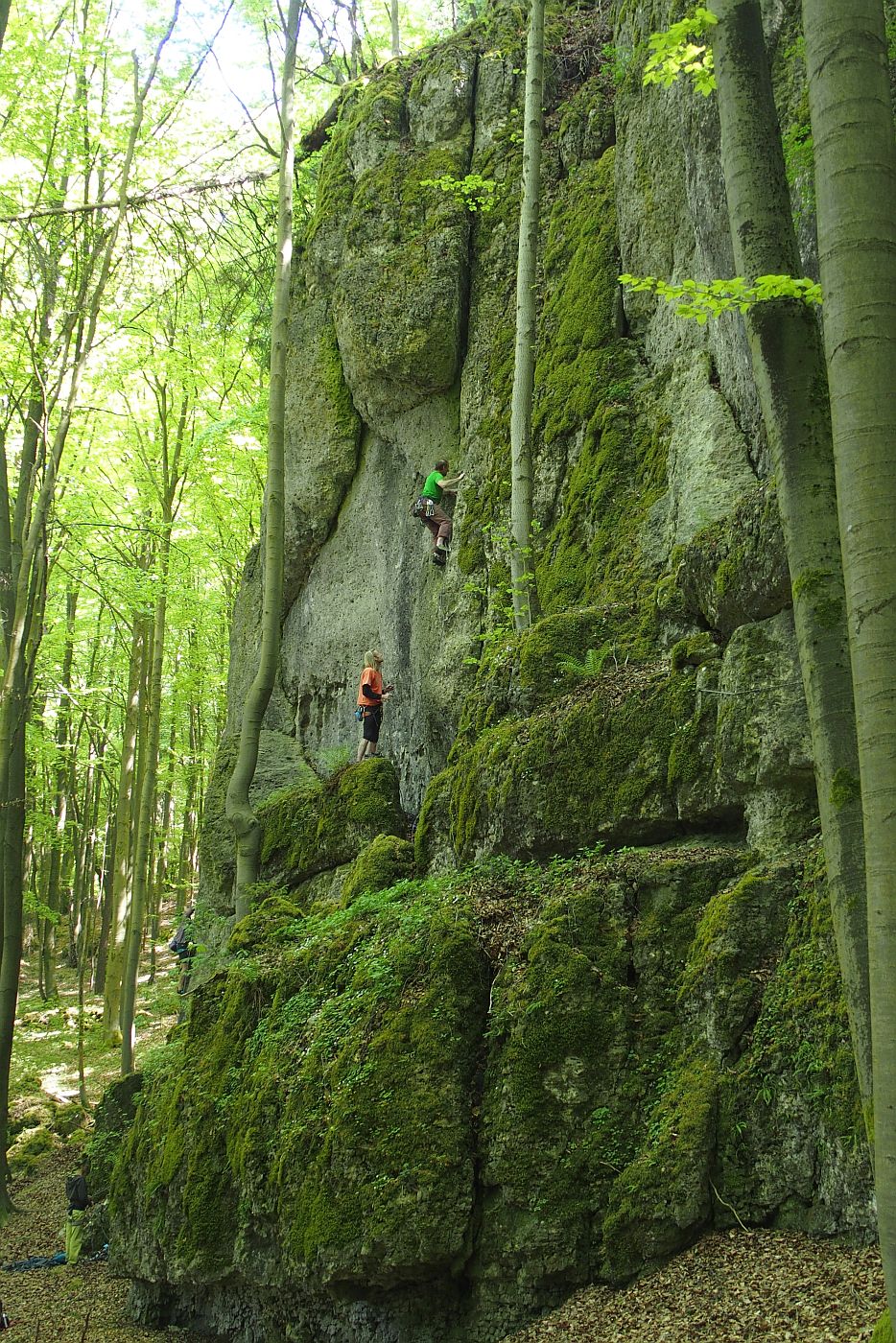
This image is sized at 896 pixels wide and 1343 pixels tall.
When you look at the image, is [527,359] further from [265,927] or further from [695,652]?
[265,927]

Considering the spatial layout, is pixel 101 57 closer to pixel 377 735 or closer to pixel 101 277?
pixel 101 277

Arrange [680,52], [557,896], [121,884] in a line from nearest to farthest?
[680,52], [557,896], [121,884]

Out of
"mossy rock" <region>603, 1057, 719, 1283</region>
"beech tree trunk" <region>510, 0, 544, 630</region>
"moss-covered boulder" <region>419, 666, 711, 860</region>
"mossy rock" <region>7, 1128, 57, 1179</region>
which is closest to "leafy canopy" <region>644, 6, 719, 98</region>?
"moss-covered boulder" <region>419, 666, 711, 860</region>

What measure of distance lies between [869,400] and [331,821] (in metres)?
10.3

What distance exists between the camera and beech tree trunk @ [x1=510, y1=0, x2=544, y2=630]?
35.4ft

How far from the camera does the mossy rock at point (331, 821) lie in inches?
489

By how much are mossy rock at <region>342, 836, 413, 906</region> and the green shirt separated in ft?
18.8

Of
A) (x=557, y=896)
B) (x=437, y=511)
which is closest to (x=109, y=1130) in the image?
(x=557, y=896)

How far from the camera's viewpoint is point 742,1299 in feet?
14.9

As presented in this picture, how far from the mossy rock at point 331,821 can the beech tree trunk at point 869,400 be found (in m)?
9.52

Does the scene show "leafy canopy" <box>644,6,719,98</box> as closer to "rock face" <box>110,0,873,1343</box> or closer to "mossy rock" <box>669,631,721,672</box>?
"rock face" <box>110,0,873,1343</box>

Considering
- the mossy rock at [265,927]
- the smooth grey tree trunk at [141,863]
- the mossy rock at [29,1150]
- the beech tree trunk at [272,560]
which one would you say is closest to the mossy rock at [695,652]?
the mossy rock at [265,927]

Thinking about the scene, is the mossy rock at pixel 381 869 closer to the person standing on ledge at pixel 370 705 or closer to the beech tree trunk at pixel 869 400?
the person standing on ledge at pixel 370 705

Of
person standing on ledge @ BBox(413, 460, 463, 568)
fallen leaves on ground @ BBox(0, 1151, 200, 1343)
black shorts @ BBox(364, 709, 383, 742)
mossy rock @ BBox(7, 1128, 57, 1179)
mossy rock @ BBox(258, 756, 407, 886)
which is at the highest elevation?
person standing on ledge @ BBox(413, 460, 463, 568)
